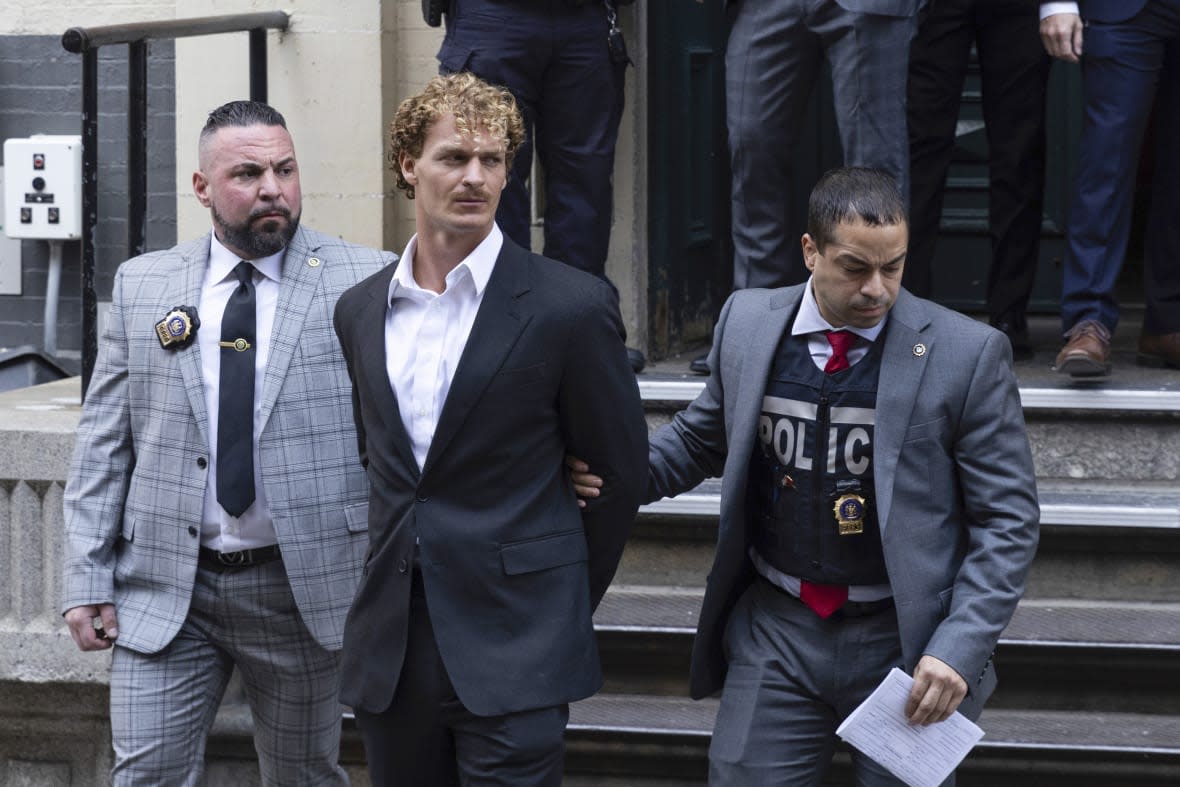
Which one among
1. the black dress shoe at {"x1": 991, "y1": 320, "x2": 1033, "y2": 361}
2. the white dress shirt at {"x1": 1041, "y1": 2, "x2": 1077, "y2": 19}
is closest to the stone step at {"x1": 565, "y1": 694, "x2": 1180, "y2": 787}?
the black dress shoe at {"x1": 991, "y1": 320, "x2": 1033, "y2": 361}

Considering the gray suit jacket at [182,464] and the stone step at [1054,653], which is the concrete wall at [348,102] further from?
the gray suit jacket at [182,464]

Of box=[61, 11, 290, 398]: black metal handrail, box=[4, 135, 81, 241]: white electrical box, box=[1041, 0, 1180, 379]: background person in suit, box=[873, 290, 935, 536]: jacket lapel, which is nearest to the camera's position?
box=[873, 290, 935, 536]: jacket lapel

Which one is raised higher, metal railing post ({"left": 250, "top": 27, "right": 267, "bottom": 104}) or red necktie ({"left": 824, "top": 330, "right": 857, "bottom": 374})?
metal railing post ({"left": 250, "top": 27, "right": 267, "bottom": 104})

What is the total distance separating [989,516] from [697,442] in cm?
66

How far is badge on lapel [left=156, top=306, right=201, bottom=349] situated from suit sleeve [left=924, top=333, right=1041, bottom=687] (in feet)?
5.39

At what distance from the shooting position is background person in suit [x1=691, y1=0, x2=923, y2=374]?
557cm

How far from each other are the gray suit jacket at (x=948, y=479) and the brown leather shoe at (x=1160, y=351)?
8.64ft

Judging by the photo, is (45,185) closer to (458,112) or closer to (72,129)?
(72,129)

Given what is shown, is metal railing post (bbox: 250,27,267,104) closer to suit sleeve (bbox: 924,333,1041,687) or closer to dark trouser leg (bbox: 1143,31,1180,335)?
dark trouser leg (bbox: 1143,31,1180,335)

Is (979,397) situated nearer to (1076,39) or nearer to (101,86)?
(1076,39)

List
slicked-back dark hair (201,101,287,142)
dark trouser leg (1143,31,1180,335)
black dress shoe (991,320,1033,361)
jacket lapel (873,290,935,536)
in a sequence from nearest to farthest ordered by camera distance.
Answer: jacket lapel (873,290,935,536) < slicked-back dark hair (201,101,287,142) < dark trouser leg (1143,31,1180,335) < black dress shoe (991,320,1033,361)

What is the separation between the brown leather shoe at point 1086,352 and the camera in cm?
562

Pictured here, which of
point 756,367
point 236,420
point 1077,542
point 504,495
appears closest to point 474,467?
point 504,495

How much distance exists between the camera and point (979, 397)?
11.4ft
